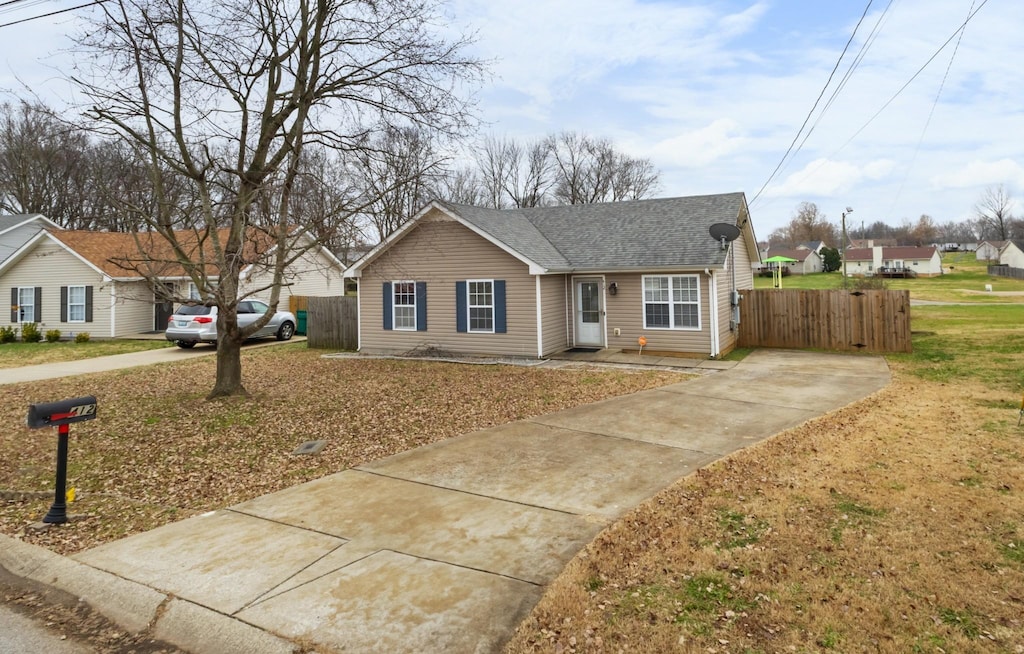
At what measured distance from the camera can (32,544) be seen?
471cm

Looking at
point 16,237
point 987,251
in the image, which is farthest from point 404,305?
point 987,251

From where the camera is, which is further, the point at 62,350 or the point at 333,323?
the point at 62,350

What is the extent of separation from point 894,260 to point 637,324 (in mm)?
65542

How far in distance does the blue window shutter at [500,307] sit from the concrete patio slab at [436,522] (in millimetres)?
9919

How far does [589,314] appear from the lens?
16781mm

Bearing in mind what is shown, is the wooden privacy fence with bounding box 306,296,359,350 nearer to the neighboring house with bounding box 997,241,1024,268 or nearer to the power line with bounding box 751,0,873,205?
the power line with bounding box 751,0,873,205

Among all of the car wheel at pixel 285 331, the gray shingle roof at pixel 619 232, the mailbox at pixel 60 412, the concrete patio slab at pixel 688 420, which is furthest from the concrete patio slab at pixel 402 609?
the car wheel at pixel 285 331

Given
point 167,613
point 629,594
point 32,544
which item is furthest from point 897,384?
point 32,544

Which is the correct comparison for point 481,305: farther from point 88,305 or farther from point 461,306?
point 88,305

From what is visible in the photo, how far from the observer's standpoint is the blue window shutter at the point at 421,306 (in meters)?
17.0

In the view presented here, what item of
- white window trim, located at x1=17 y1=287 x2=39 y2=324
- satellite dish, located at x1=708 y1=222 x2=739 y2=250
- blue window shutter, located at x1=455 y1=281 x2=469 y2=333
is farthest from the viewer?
white window trim, located at x1=17 y1=287 x2=39 y2=324

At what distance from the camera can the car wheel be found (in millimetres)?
21906

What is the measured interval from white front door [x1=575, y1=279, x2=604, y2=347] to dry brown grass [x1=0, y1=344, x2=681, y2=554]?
3.22m

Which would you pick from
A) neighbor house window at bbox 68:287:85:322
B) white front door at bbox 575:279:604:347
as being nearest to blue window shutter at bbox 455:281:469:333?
white front door at bbox 575:279:604:347
